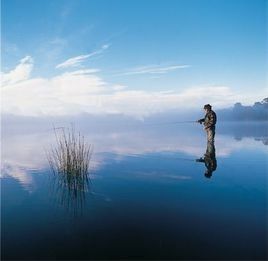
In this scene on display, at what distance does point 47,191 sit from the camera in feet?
42.5

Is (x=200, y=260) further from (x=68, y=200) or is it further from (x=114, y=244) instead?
(x=68, y=200)

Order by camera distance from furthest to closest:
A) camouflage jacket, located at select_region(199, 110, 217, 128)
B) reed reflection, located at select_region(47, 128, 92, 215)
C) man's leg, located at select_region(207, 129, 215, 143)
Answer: man's leg, located at select_region(207, 129, 215, 143) → camouflage jacket, located at select_region(199, 110, 217, 128) → reed reflection, located at select_region(47, 128, 92, 215)

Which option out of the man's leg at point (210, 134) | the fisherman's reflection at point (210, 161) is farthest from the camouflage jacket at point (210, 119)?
the fisherman's reflection at point (210, 161)

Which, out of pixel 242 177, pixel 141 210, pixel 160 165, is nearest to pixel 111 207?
pixel 141 210

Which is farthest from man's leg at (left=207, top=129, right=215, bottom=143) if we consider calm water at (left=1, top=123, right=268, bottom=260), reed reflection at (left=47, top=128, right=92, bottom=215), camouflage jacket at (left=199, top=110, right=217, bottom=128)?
reed reflection at (left=47, top=128, right=92, bottom=215)

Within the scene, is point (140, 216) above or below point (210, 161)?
below

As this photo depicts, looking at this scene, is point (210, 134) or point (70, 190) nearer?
point (70, 190)

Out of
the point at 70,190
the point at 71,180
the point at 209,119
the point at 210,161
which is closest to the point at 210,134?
the point at 209,119

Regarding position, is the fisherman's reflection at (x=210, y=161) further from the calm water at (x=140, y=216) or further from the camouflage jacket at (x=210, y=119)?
the camouflage jacket at (x=210, y=119)

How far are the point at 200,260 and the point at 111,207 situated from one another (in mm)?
4237

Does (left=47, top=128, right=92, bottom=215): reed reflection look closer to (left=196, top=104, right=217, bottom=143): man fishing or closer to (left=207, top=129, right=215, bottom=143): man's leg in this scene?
(left=196, top=104, right=217, bottom=143): man fishing

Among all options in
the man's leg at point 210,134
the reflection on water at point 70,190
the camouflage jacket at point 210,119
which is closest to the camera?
the reflection on water at point 70,190

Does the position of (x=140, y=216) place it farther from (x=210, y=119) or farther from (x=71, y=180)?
(x=210, y=119)

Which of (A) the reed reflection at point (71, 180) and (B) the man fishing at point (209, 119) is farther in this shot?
(B) the man fishing at point (209, 119)
